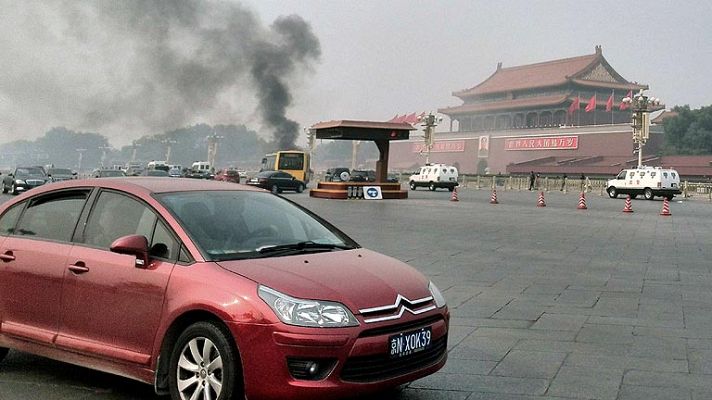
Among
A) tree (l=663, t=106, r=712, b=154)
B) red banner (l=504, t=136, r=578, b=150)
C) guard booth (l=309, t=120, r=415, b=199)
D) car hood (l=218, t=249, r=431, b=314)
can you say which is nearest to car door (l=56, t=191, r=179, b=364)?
car hood (l=218, t=249, r=431, b=314)

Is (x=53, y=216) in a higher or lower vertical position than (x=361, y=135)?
lower

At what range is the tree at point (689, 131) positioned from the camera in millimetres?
63906

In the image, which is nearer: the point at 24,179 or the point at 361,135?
the point at 24,179

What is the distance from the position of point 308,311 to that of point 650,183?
35553 millimetres

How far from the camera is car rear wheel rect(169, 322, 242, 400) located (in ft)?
11.3

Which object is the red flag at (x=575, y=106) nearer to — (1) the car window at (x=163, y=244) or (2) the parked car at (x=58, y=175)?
(2) the parked car at (x=58, y=175)

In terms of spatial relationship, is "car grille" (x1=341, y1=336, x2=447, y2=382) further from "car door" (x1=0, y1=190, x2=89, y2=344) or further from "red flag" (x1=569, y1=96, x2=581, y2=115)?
"red flag" (x1=569, y1=96, x2=581, y2=115)

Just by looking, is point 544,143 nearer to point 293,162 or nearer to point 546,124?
point 546,124

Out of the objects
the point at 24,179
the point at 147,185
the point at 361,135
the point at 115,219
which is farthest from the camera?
the point at 361,135

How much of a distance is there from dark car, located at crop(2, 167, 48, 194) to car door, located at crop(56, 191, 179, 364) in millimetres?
25850

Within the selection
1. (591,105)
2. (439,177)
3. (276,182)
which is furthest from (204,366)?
(591,105)

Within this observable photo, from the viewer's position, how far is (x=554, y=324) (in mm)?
6184

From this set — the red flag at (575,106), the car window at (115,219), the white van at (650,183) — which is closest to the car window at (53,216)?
the car window at (115,219)

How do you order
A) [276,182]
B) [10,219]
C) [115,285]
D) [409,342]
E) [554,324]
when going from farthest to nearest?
[276,182] < [554,324] < [10,219] < [115,285] < [409,342]
